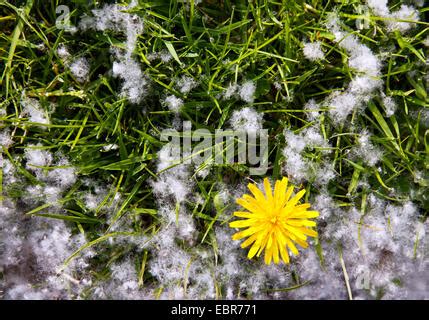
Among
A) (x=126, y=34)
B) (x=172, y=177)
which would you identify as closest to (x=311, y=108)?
(x=172, y=177)

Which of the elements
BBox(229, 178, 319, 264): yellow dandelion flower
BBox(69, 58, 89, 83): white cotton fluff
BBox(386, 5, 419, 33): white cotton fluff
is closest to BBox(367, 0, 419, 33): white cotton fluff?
BBox(386, 5, 419, 33): white cotton fluff

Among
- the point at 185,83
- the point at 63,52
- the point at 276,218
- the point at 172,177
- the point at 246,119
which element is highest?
the point at 63,52

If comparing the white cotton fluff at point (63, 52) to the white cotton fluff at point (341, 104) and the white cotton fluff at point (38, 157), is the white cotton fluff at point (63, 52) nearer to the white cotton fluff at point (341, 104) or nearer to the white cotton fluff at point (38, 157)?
the white cotton fluff at point (38, 157)

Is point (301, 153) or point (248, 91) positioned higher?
point (248, 91)

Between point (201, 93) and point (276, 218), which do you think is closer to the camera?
point (276, 218)

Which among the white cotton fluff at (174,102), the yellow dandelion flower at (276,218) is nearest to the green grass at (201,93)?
the white cotton fluff at (174,102)

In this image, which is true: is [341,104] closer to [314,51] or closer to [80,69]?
[314,51]

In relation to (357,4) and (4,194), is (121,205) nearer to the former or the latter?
(4,194)
